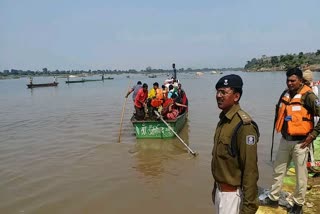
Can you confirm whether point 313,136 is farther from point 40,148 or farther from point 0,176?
point 40,148

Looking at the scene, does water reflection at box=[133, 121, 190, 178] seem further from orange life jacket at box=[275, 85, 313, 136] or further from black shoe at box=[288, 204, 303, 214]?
orange life jacket at box=[275, 85, 313, 136]

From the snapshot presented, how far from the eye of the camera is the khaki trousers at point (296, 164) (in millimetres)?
4328

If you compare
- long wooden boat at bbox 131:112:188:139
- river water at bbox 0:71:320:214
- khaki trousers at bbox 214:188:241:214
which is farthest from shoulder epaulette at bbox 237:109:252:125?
long wooden boat at bbox 131:112:188:139

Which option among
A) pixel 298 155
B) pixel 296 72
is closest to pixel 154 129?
pixel 298 155

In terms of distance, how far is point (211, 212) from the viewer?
234 inches

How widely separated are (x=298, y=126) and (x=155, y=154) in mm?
6193

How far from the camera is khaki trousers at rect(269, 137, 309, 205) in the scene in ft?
14.2

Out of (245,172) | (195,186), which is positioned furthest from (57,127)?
(245,172)

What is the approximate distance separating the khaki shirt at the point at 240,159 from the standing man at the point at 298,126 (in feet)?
6.53

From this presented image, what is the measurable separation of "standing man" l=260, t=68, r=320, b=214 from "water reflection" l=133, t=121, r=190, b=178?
4226 millimetres

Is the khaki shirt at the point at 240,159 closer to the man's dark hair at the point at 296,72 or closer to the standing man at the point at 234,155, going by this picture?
the standing man at the point at 234,155

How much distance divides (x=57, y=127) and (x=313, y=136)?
13839 millimetres

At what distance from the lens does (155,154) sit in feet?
33.0

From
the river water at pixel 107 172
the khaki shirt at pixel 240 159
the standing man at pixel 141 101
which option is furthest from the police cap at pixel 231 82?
the standing man at pixel 141 101
